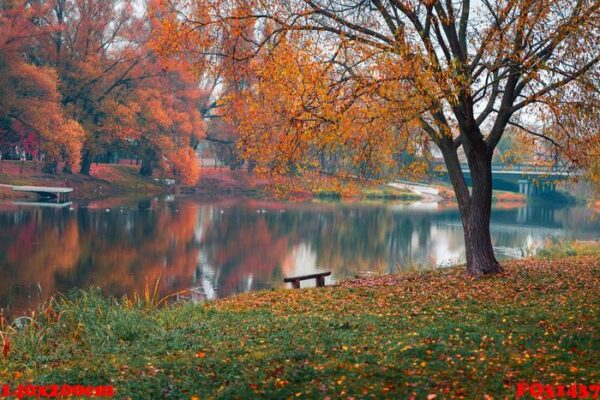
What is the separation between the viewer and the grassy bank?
52188 millimetres

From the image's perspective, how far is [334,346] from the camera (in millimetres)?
8984

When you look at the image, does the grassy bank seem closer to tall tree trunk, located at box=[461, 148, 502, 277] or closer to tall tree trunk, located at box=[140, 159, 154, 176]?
tall tree trunk, located at box=[140, 159, 154, 176]

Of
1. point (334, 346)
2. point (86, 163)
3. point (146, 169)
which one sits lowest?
point (334, 346)

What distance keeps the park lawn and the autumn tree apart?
3.50 metres

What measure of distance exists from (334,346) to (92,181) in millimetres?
52965

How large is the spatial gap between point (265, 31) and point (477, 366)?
399 inches

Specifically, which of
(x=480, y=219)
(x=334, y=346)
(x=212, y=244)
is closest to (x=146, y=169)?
(x=212, y=244)

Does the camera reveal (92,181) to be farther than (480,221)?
Yes

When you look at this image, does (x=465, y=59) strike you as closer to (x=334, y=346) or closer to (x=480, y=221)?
(x=480, y=221)

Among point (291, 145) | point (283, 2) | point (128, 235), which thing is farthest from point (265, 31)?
point (128, 235)

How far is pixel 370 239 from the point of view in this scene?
114ft

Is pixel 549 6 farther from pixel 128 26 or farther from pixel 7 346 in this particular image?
pixel 128 26

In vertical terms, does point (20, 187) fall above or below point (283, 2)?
below

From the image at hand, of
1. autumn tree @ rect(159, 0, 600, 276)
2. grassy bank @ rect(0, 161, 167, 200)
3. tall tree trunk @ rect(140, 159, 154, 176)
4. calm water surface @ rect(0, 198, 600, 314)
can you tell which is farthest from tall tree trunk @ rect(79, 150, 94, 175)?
autumn tree @ rect(159, 0, 600, 276)
